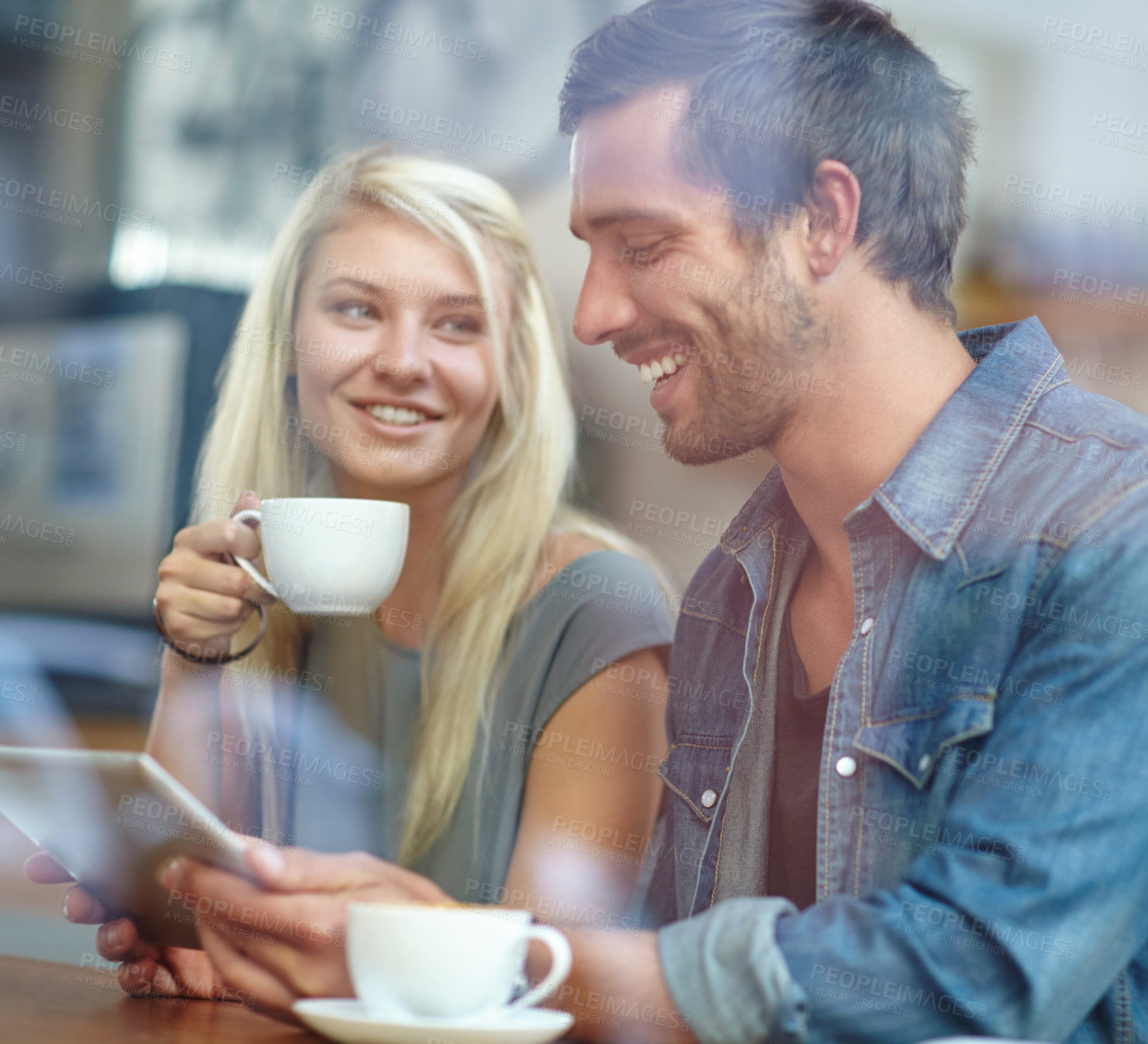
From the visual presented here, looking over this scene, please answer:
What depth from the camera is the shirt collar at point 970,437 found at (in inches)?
30.0

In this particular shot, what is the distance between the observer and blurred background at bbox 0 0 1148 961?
0.86 m

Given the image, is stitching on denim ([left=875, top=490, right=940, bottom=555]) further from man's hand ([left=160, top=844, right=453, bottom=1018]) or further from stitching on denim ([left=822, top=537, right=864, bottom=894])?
man's hand ([left=160, top=844, right=453, bottom=1018])

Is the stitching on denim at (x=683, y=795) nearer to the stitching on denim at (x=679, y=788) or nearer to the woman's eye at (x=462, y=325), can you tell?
the stitching on denim at (x=679, y=788)

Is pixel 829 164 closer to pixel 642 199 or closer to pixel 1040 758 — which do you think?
pixel 642 199

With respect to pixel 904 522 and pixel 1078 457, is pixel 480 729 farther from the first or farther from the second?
pixel 1078 457

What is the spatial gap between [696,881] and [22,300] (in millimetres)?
758

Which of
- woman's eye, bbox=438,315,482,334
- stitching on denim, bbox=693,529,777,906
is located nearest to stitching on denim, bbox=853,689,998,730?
stitching on denim, bbox=693,529,777,906

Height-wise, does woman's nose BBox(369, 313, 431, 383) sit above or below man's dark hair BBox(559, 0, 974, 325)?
below

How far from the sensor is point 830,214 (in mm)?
828

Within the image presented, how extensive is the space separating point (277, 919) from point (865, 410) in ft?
1.69

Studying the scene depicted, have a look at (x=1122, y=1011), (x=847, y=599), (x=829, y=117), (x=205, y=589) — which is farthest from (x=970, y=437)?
(x=205, y=589)

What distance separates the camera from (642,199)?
2.73ft

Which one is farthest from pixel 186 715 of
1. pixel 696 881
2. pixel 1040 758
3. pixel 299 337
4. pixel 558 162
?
pixel 1040 758

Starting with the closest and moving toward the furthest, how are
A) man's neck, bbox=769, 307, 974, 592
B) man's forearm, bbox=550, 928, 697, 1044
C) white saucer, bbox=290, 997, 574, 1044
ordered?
white saucer, bbox=290, 997, 574, 1044 < man's forearm, bbox=550, 928, 697, 1044 < man's neck, bbox=769, 307, 974, 592
